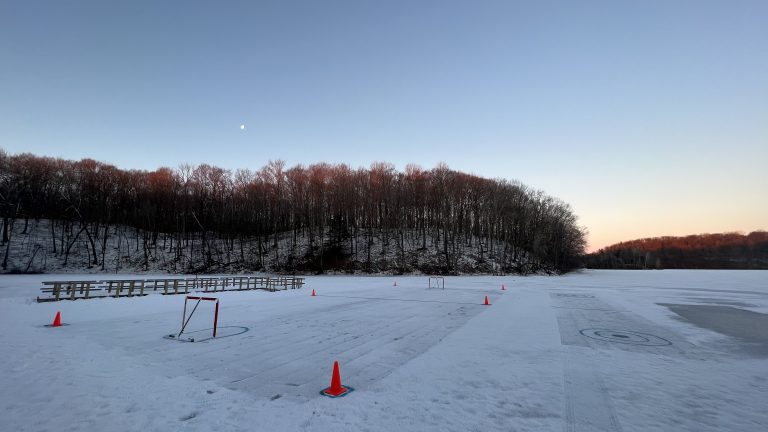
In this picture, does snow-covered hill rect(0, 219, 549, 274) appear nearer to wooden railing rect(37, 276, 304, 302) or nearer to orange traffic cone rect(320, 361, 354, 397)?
wooden railing rect(37, 276, 304, 302)

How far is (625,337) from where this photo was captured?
11750 mm

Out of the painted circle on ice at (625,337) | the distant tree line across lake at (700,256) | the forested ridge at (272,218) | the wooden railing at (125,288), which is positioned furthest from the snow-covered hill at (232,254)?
the distant tree line across lake at (700,256)

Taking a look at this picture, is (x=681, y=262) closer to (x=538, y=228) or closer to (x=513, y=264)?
(x=538, y=228)

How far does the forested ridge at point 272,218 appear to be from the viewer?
59812 millimetres

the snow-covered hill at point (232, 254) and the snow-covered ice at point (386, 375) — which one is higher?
the snow-covered hill at point (232, 254)

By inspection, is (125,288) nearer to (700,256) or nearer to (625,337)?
(625,337)

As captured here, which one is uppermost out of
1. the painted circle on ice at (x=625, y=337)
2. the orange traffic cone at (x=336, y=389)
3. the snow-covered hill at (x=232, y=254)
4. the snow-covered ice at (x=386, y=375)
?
the snow-covered hill at (x=232, y=254)

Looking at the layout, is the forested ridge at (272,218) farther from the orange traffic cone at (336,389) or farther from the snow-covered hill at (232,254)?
the orange traffic cone at (336,389)

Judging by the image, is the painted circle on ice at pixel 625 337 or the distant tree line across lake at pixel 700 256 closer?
the painted circle on ice at pixel 625 337

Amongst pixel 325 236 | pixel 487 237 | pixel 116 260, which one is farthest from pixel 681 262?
pixel 116 260

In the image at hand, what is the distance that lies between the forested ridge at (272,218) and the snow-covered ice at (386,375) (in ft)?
152

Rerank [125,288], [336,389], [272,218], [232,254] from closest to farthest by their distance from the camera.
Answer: [336,389]
[125,288]
[232,254]
[272,218]

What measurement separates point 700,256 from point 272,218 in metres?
184

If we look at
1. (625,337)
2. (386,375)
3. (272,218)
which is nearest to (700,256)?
(272,218)
